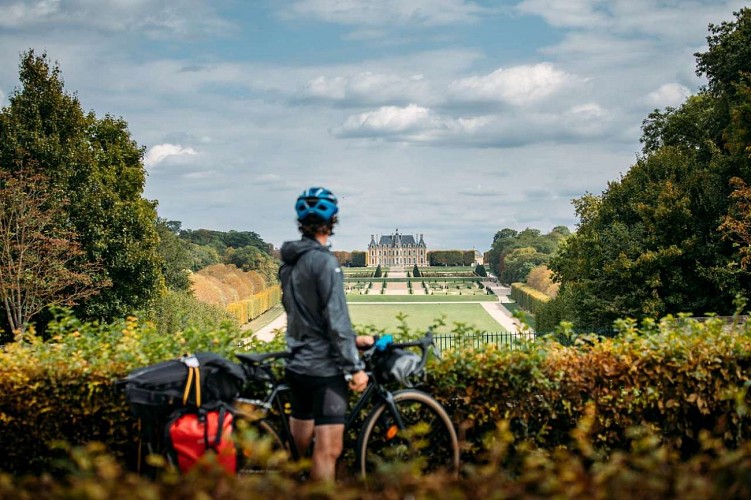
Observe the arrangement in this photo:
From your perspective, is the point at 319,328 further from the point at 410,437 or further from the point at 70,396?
the point at 70,396

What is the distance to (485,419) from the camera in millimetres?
6324

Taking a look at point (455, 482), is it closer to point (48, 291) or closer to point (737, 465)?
point (737, 465)

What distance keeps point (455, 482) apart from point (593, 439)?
3.81 m

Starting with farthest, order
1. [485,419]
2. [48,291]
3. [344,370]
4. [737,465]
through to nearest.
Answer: [48,291], [485,419], [344,370], [737,465]

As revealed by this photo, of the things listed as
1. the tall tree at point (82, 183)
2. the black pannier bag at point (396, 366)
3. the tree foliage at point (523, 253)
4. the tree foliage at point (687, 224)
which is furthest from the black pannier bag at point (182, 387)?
the tree foliage at point (523, 253)

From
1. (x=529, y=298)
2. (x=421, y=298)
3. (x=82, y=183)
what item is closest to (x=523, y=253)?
(x=421, y=298)

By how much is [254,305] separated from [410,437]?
71197 millimetres

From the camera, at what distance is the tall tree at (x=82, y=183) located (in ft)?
108

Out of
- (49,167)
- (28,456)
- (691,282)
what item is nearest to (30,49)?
(49,167)

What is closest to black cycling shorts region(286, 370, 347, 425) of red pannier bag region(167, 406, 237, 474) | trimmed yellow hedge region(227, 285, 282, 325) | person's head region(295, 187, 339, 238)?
red pannier bag region(167, 406, 237, 474)

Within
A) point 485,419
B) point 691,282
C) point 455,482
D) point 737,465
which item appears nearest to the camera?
point 455,482

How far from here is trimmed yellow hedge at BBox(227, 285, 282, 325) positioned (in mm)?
66188

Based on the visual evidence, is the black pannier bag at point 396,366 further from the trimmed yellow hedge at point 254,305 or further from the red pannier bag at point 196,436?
the trimmed yellow hedge at point 254,305

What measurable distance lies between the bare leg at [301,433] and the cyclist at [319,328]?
0.09 m
